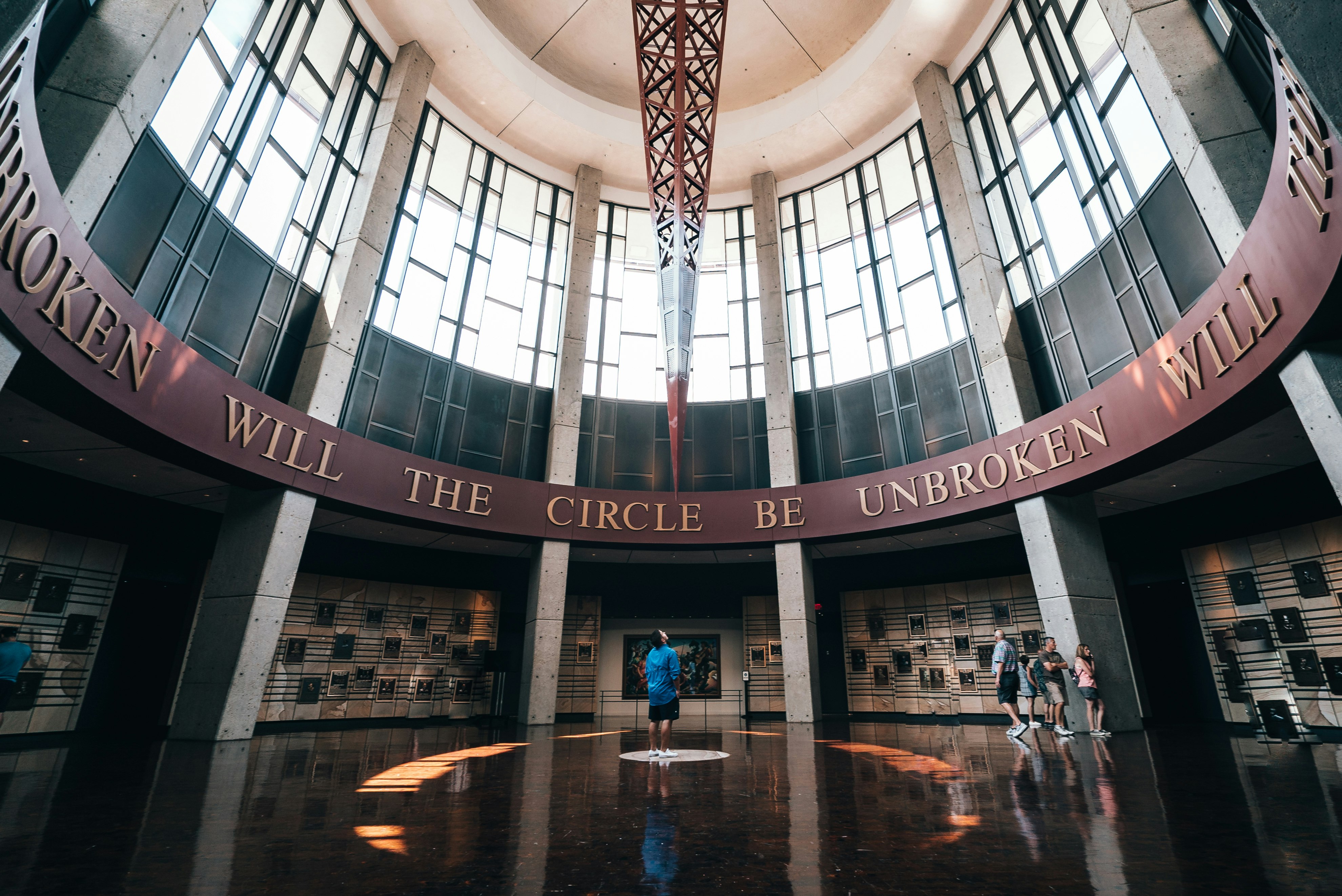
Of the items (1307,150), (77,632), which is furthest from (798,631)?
(77,632)

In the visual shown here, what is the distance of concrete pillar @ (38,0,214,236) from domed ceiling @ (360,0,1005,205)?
969cm

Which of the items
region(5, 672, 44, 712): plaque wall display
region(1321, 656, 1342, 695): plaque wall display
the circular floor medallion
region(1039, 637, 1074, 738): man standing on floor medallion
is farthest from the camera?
region(5, 672, 44, 712): plaque wall display

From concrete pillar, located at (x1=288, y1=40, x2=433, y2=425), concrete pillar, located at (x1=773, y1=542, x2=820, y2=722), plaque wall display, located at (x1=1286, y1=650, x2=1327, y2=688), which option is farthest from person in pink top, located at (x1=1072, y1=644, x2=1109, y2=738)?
concrete pillar, located at (x1=288, y1=40, x2=433, y2=425)

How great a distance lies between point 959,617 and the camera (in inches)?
765

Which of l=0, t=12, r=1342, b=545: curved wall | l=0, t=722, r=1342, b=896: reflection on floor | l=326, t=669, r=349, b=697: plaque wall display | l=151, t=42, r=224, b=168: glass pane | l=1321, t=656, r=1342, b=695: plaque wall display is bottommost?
l=0, t=722, r=1342, b=896: reflection on floor

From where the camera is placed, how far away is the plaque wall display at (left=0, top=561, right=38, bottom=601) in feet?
40.5

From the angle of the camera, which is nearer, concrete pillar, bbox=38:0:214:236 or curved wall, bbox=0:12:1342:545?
curved wall, bbox=0:12:1342:545

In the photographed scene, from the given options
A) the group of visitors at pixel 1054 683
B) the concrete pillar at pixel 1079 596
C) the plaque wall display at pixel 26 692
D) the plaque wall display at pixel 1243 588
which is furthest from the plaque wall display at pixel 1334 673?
the plaque wall display at pixel 26 692

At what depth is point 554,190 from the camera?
22.0 metres

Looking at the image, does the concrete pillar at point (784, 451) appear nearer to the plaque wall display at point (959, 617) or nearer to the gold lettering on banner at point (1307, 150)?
the plaque wall display at point (959, 617)

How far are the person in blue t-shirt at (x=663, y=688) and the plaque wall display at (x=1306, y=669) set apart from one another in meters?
13.6

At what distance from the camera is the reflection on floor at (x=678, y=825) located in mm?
3053

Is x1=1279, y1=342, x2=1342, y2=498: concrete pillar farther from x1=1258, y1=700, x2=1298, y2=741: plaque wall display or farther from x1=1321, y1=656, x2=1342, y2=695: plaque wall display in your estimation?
x1=1321, y1=656, x2=1342, y2=695: plaque wall display

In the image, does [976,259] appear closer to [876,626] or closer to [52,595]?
[876,626]
